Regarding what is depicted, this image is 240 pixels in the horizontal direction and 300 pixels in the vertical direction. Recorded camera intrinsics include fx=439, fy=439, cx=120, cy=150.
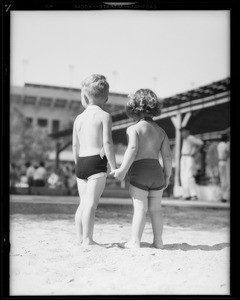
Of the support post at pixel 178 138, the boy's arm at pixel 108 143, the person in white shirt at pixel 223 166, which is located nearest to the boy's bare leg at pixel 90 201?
the boy's arm at pixel 108 143

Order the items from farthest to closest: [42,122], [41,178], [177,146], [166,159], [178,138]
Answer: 1. [42,122]
2. [41,178]
3. [178,138]
4. [177,146]
5. [166,159]

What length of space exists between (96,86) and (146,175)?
0.57m

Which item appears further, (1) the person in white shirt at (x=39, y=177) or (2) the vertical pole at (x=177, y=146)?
(1) the person in white shirt at (x=39, y=177)

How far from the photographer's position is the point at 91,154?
7.99 ft

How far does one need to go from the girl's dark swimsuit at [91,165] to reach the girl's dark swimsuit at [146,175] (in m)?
0.17

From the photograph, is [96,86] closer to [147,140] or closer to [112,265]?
[147,140]

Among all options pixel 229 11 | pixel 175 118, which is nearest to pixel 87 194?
pixel 229 11

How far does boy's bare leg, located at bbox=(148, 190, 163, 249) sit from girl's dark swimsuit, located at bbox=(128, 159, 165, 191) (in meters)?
0.05

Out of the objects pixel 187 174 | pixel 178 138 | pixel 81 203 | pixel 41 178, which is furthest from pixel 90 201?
pixel 41 178

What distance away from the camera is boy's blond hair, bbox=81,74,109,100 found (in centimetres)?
245

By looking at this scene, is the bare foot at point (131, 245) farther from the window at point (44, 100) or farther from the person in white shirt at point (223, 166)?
the person in white shirt at point (223, 166)

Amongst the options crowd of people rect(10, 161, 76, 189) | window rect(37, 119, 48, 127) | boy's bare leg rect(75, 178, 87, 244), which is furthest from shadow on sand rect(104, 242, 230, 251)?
window rect(37, 119, 48, 127)

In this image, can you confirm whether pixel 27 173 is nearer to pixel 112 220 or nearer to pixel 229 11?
pixel 112 220

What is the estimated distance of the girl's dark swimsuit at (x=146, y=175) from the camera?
245cm
